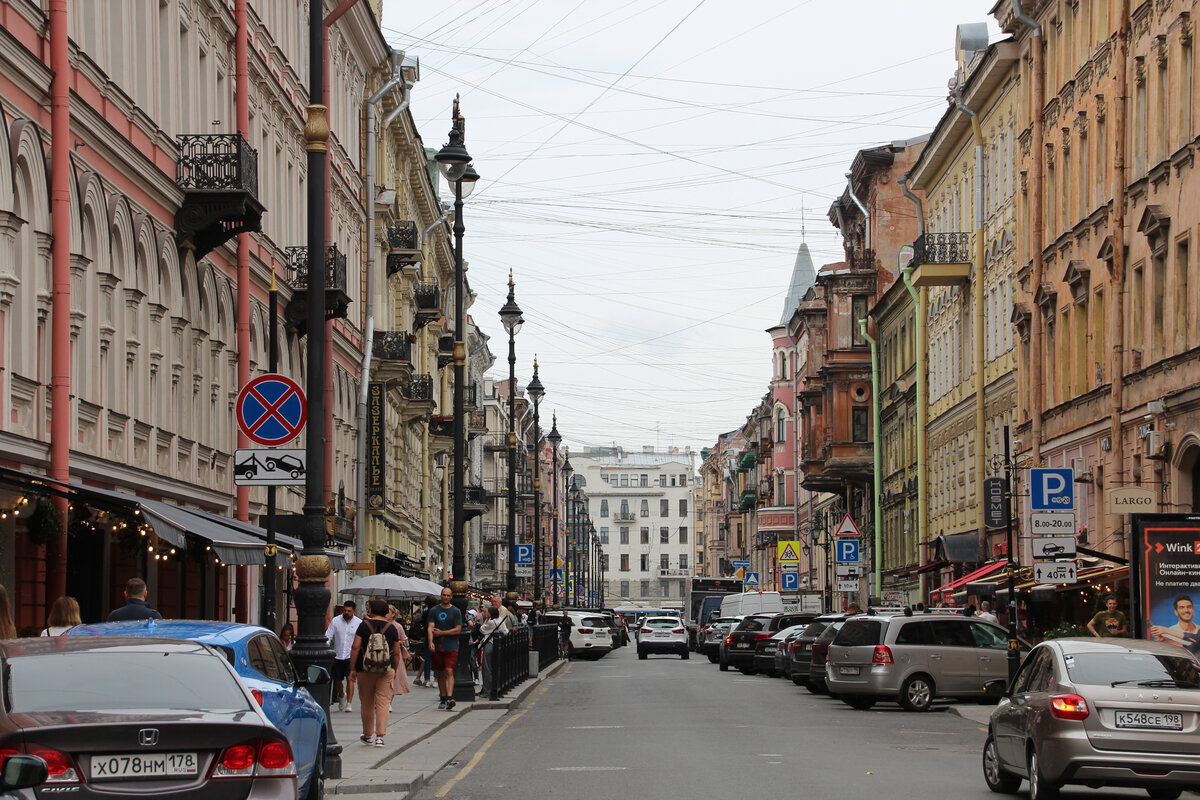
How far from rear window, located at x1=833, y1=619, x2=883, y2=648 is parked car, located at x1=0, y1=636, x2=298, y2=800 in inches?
779

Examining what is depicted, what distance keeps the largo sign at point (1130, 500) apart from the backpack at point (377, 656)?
14.0 metres

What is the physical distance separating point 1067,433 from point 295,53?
61.5 ft

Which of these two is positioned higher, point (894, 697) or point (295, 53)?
point (295, 53)

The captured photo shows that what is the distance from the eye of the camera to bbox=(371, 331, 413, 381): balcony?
50.4m

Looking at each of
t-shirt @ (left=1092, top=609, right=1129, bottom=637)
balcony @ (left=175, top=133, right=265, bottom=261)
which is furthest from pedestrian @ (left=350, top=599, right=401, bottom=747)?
t-shirt @ (left=1092, top=609, right=1129, bottom=637)

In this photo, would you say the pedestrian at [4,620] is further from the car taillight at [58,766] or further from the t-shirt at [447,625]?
the t-shirt at [447,625]

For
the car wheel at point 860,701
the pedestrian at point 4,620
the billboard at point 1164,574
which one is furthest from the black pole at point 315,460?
the car wheel at point 860,701

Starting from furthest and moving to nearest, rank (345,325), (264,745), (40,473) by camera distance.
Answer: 1. (345,325)
2. (40,473)
3. (264,745)

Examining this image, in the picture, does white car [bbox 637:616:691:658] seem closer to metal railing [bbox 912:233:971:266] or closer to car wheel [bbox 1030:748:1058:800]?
metal railing [bbox 912:233:971:266]

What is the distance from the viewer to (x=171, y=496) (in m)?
28.5

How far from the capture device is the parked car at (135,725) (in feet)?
28.6

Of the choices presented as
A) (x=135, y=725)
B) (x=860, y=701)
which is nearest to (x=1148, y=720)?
(x=135, y=725)

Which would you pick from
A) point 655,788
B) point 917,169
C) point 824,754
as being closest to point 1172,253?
point 824,754

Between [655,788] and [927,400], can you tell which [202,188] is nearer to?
[655,788]
